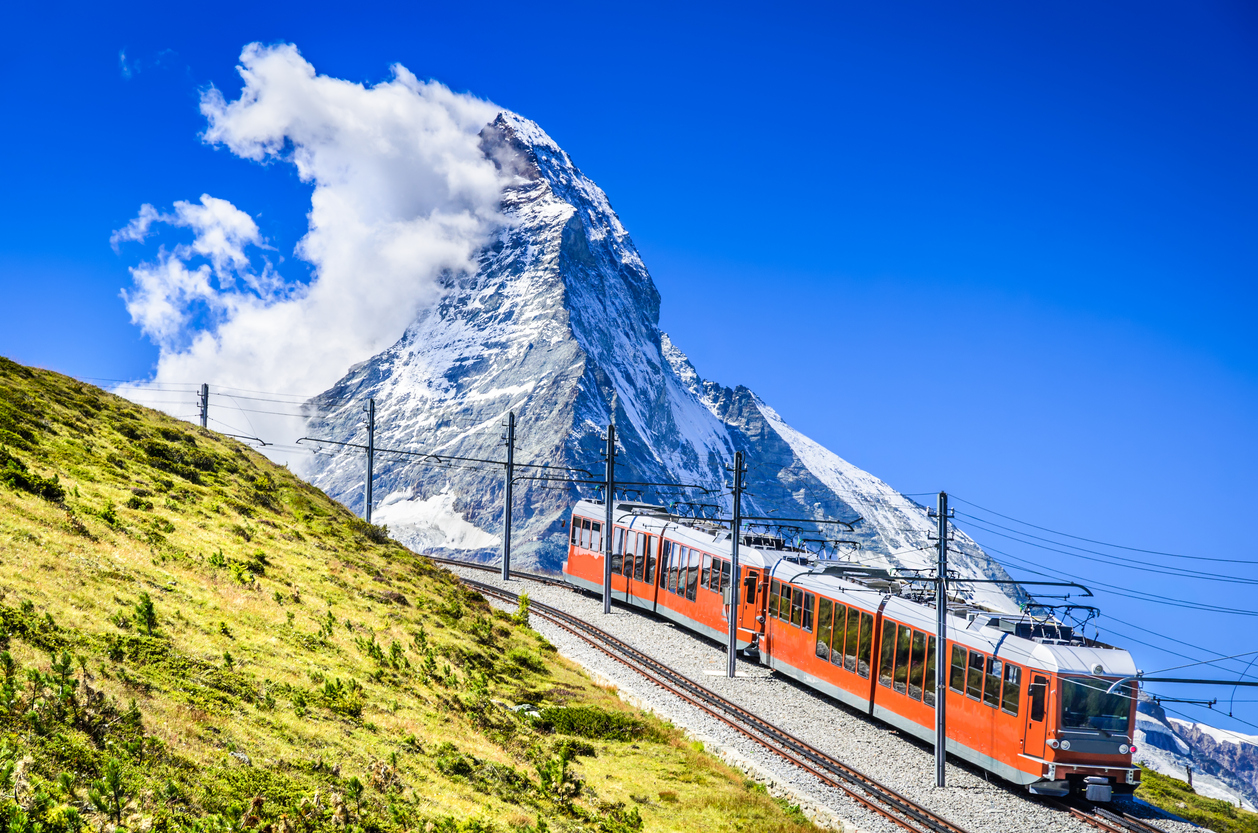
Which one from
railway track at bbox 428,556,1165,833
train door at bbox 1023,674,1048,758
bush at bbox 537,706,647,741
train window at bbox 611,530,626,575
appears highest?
train window at bbox 611,530,626,575

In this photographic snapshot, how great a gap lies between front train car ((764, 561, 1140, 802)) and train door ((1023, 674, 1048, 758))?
24 mm

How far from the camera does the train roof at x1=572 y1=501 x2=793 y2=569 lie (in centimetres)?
3366

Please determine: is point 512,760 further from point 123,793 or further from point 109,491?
point 109,491

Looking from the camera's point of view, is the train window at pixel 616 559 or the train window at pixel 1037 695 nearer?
the train window at pixel 1037 695

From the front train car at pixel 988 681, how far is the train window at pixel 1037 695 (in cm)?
2

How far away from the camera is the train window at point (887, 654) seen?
86.6ft

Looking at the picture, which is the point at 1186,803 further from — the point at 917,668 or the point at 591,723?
the point at 591,723

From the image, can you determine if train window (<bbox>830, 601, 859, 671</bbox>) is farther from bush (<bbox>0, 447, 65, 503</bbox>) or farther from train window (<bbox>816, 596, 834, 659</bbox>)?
bush (<bbox>0, 447, 65, 503</bbox>)

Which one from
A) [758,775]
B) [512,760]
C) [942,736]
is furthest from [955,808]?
[512,760]

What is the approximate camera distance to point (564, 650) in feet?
110

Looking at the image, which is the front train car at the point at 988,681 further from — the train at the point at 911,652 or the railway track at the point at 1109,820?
the railway track at the point at 1109,820

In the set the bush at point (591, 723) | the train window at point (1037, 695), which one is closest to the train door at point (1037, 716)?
the train window at point (1037, 695)

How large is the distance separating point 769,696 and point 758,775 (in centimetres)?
853

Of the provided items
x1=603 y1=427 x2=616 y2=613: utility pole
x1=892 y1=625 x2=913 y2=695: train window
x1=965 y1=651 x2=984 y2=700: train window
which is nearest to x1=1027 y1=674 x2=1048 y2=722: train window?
x1=965 y1=651 x2=984 y2=700: train window
